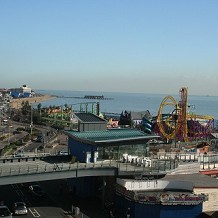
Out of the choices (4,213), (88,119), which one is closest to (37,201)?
(4,213)

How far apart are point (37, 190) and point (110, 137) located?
24.5ft

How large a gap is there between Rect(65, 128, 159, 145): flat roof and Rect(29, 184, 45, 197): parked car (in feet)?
16.9

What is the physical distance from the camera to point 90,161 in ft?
109

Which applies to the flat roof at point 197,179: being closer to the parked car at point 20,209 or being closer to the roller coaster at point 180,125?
the parked car at point 20,209

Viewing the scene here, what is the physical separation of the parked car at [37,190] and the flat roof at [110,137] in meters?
5.14

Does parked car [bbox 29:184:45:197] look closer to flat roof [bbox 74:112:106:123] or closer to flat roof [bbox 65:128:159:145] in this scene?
flat roof [bbox 65:128:159:145]

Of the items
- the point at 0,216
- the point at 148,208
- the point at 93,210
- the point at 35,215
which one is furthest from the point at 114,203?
the point at 0,216

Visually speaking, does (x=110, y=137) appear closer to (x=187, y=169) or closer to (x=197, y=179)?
(x=187, y=169)

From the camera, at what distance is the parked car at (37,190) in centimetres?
3389

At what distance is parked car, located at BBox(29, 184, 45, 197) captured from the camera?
1334 inches

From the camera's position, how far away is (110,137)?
34.3 m

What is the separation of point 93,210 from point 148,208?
4634 mm

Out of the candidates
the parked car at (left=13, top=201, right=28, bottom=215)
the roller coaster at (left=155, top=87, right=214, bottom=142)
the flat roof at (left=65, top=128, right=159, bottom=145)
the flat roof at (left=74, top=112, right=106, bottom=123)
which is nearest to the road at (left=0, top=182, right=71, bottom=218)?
the parked car at (left=13, top=201, right=28, bottom=215)

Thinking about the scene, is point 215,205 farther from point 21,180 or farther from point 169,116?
point 169,116
